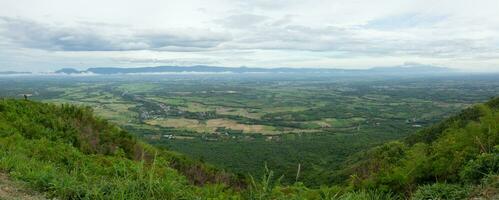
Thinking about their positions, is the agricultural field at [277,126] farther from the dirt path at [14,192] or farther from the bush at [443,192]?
the dirt path at [14,192]

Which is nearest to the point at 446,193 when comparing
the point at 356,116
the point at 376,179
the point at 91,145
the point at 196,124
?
the point at 376,179

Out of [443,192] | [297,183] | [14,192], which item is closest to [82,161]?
[14,192]

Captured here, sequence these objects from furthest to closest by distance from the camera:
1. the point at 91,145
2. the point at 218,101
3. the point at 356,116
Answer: the point at 218,101 → the point at 356,116 → the point at 91,145

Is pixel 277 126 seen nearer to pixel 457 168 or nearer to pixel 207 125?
pixel 207 125

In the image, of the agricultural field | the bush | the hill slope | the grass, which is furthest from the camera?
the grass

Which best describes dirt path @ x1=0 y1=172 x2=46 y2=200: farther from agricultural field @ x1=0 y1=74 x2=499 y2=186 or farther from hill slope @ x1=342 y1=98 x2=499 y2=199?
agricultural field @ x1=0 y1=74 x2=499 y2=186

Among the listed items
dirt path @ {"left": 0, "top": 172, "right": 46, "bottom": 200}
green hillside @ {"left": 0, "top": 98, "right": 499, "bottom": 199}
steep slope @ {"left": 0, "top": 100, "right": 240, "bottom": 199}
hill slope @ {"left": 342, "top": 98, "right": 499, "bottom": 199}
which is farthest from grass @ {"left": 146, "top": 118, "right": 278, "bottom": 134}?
dirt path @ {"left": 0, "top": 172, "right": 46, "bottom": 200}

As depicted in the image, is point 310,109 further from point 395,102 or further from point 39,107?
point 39,107

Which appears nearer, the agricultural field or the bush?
the bush
